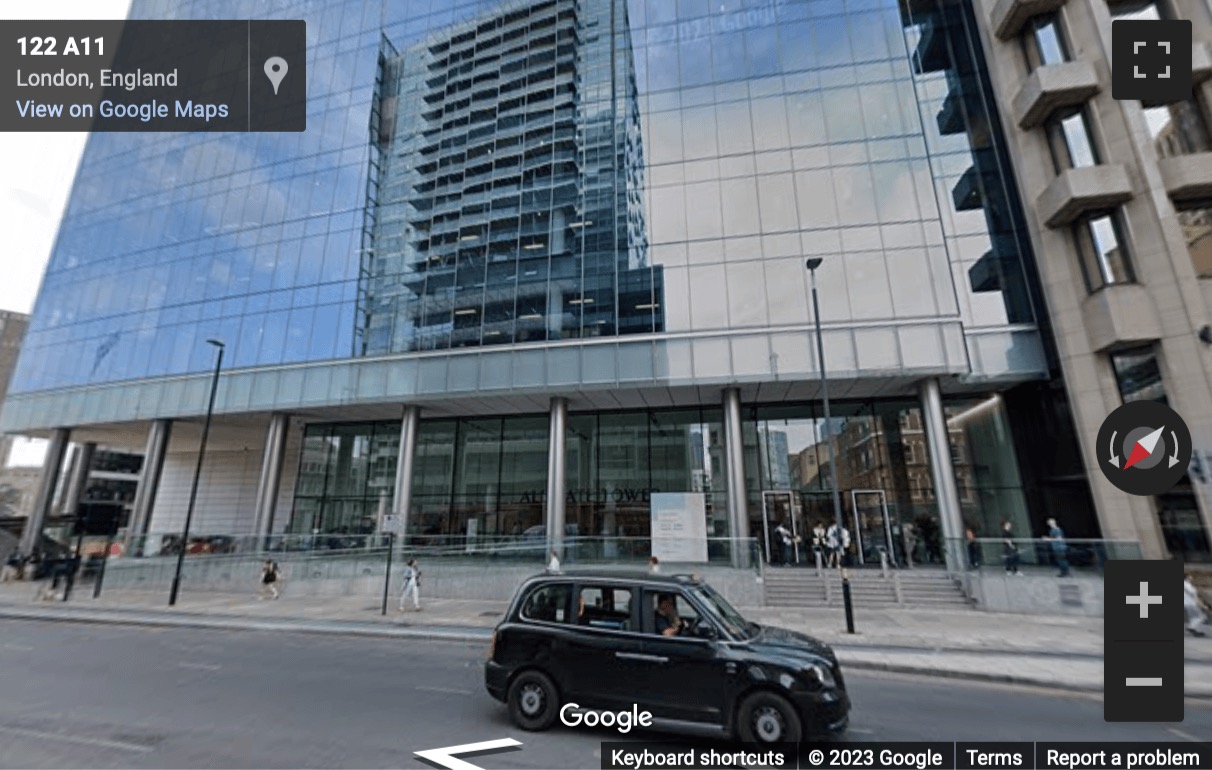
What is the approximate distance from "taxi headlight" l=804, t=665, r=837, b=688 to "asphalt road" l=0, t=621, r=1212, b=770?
1.25 m

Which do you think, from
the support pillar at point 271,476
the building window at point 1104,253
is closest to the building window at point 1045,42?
the building window at point 1104,253

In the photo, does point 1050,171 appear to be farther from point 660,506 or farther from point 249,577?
point 249,577

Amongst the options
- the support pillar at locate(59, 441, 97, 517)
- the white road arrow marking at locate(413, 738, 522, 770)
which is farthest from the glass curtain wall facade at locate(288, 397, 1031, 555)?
the support pillar at locate(59, 441, 97, 517)

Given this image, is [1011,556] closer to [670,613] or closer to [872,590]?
[872,590]

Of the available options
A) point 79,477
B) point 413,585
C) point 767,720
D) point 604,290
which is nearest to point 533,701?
point 767,720

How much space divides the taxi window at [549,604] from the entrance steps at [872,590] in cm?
1237

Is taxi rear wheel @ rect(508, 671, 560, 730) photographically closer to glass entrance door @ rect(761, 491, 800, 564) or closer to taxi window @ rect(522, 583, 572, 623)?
taxi window @ rect(522, 583, 572, 623)

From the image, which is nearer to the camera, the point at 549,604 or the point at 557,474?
the point at 549,604

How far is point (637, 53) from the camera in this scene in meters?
26.1

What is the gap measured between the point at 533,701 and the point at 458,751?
3.20 feet

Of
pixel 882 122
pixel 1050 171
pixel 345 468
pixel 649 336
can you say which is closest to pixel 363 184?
pixel 345 468

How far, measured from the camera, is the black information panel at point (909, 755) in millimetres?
5137

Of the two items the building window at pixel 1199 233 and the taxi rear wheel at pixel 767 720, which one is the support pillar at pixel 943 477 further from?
the taxi rear wheel at pixel 767 720

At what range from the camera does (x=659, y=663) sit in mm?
5797
